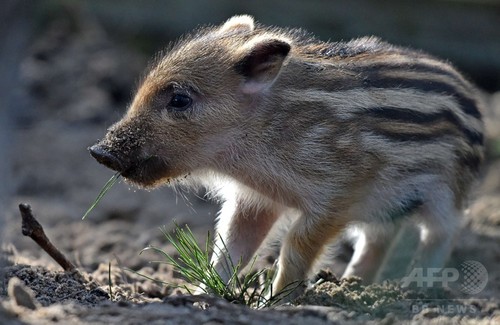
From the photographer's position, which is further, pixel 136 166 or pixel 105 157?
pixel 136 166

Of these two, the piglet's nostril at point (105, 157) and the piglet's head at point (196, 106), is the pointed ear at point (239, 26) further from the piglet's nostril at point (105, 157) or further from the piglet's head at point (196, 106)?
the piglet's nostril at point (105, 157)

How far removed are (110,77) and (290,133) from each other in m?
5.02

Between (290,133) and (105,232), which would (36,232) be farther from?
(105,232)

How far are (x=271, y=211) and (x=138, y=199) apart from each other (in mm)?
2725

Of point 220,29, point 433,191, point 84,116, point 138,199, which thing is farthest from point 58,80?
point 433,191

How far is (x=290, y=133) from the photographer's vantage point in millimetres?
5520

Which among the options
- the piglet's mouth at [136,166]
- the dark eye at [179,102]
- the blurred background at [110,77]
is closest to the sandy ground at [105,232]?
the blurred background at [110,77]

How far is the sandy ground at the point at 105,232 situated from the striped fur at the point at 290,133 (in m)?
0.48

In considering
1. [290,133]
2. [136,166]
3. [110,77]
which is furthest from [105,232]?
[110,77]

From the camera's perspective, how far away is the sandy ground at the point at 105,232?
4.18m

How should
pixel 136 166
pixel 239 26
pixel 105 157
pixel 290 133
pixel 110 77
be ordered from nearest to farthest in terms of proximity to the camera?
pixel 105 157 → pixel 136 166 → pixel 290 133 → pixel 239 26 → pixel 110 77

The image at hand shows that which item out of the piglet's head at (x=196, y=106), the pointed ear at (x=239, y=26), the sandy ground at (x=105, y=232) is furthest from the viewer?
the pointed ear at (x=239, y=26)

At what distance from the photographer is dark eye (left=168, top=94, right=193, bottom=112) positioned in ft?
18.1

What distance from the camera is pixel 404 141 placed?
18.7ft
